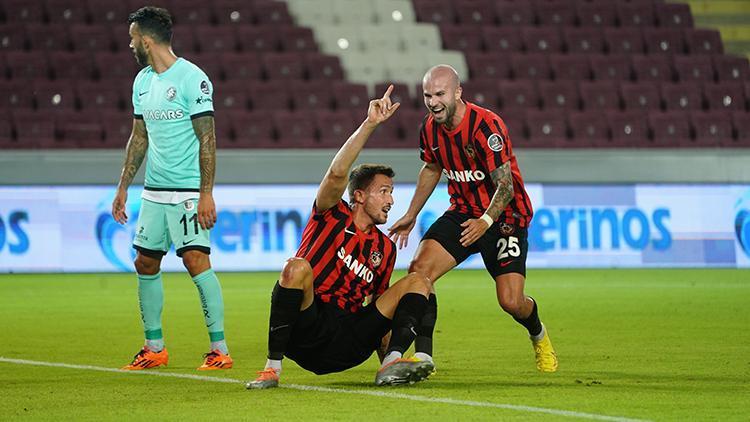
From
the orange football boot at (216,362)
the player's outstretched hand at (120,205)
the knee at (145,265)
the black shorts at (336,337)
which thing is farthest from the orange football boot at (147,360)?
the black shorts at (336,337)

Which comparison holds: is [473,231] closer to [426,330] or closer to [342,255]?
[426,330]

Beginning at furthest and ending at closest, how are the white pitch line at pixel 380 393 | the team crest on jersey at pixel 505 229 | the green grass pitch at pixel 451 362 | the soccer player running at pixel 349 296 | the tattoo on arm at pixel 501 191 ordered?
the team crest on jersey at pixel 505 229, the tattoo on arm at pixel 501 191, the soccer player running at pixel 349 296, the green grass pitch at pixel 451 362, the white pitch line at pixel 380 393

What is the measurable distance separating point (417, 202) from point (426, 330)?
1352 mm

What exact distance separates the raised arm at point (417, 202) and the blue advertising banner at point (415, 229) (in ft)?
31.9

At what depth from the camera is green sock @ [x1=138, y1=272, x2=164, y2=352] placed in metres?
7.65

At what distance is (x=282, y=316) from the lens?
6270mm

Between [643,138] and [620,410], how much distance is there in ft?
50.4

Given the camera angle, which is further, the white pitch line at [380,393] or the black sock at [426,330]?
the black sock at [426,330]

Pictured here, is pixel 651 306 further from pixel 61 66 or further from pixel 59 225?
pixel 61 66

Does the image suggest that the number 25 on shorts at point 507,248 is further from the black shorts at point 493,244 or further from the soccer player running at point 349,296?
the soccer player running at point 349,296

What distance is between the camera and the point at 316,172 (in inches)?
708

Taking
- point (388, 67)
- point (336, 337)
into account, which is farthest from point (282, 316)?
point (388, 67)

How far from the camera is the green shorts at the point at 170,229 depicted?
24.8ft

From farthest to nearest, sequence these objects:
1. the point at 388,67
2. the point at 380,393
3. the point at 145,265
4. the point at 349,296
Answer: the point at 388,67, the point at 145,265, the point at 349,296, the point at 380,393
